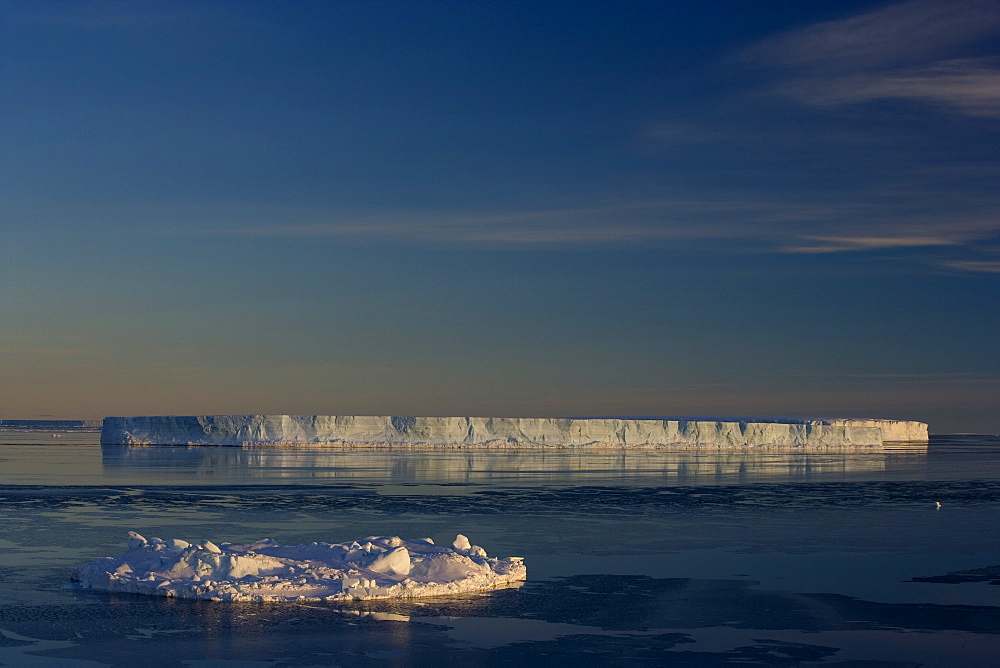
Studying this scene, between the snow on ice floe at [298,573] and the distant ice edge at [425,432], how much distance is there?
108ft

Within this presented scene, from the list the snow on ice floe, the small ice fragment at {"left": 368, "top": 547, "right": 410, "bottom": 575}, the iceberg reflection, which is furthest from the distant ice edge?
the small ice fragment at {"left": 368, "top": 547, "right": 410, "bottom": 575}

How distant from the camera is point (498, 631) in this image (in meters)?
7.92

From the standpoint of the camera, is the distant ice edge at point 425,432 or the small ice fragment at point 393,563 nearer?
the small ice fragment at point 393,563

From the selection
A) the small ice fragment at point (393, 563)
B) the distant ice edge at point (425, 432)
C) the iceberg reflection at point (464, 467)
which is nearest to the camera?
the small ice fragment at point (393, 563)

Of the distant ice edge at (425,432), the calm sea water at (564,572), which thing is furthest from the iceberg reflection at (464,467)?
the distant ice edge at (425,432)

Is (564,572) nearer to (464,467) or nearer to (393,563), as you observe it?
Result: (393,563)

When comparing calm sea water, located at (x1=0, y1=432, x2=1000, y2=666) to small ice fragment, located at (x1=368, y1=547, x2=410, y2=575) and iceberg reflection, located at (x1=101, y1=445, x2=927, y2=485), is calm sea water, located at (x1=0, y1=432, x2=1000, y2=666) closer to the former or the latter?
iceberg reflection, located at (x1=101, y1=445, x2=927, y2=485)

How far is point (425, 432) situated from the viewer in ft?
143

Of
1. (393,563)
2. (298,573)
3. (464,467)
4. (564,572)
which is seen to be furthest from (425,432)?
(298,573)

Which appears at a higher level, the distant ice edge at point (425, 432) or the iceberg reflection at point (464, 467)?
the distant ice edge at point (425, 432)

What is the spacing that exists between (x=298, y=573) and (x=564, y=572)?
2616 mm

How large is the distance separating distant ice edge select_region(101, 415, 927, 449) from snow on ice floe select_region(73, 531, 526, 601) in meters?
32.9

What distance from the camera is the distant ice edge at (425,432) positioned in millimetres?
43438

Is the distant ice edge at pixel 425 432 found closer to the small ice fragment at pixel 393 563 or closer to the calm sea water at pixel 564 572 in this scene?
the calm sea water at pixel 564 572
